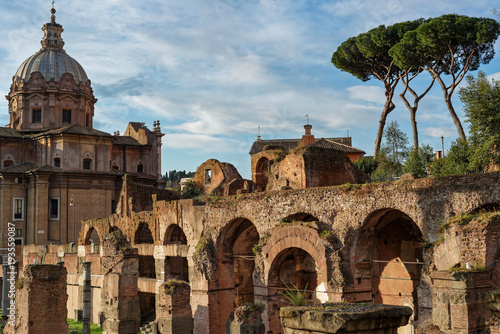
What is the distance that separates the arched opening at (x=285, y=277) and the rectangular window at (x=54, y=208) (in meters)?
21.5

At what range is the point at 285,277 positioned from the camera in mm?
16438

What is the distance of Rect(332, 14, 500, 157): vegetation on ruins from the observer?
86.4ft

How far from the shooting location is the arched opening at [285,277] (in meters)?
15.4

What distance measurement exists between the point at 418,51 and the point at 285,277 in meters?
15.9

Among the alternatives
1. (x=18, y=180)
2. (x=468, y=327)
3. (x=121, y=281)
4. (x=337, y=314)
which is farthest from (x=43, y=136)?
(x=337, y=314)

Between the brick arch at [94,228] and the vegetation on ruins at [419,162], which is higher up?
the vegetation on ruins at [419,162]

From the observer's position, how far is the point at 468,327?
31.9 feet

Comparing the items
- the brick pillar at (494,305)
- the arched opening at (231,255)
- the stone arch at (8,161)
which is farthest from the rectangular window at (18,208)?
the brick pillar at (494,305)

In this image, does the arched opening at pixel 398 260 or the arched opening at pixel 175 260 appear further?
the arched opening at pixel 175 260

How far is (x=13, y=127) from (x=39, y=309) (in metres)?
31.0

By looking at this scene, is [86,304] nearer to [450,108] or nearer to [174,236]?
[174,236]

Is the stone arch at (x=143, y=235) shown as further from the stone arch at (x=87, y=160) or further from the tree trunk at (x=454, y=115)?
the tree trunk at (x=454, y=115)

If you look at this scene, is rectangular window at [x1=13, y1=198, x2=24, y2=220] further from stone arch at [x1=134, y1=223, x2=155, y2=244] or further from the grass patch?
stone arch at [x1=134, y1=223, x2=155, y2=244]

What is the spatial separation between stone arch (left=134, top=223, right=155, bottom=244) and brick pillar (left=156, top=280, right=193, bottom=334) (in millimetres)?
8858
